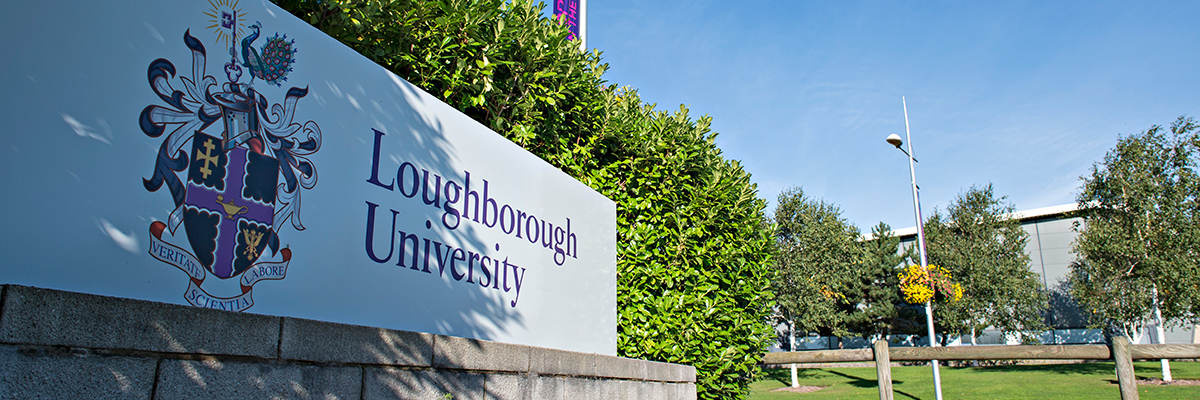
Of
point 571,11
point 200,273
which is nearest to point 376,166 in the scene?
point 200,273

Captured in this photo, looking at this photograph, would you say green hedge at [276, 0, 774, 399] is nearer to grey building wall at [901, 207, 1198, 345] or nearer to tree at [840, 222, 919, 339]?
tree at [840, 222, 919, 339]

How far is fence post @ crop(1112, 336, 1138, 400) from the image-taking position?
26.1ft

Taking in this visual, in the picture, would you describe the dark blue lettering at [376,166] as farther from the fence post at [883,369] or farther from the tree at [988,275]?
the tree at [988,275]

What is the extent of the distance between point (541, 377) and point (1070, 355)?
830 cm

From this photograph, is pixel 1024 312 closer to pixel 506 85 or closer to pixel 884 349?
pixel 884 349

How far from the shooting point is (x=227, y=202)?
2.84 m

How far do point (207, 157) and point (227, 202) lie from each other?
21 cm

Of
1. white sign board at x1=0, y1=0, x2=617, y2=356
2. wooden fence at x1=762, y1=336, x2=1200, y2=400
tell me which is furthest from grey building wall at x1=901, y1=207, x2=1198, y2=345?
white sign board at x1=0, y1=0, x2=617, y2=356

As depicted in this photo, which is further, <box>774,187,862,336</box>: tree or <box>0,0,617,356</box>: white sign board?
<box>774,187,862,336</box>: tree

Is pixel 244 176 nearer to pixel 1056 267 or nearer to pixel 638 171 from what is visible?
pixel 638 171

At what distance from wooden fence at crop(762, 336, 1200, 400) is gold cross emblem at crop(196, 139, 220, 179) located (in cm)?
664

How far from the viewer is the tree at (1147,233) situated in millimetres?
20359

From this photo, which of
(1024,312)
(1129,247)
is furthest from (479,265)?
(1024,312)

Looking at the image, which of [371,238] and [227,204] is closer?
[227,204]
